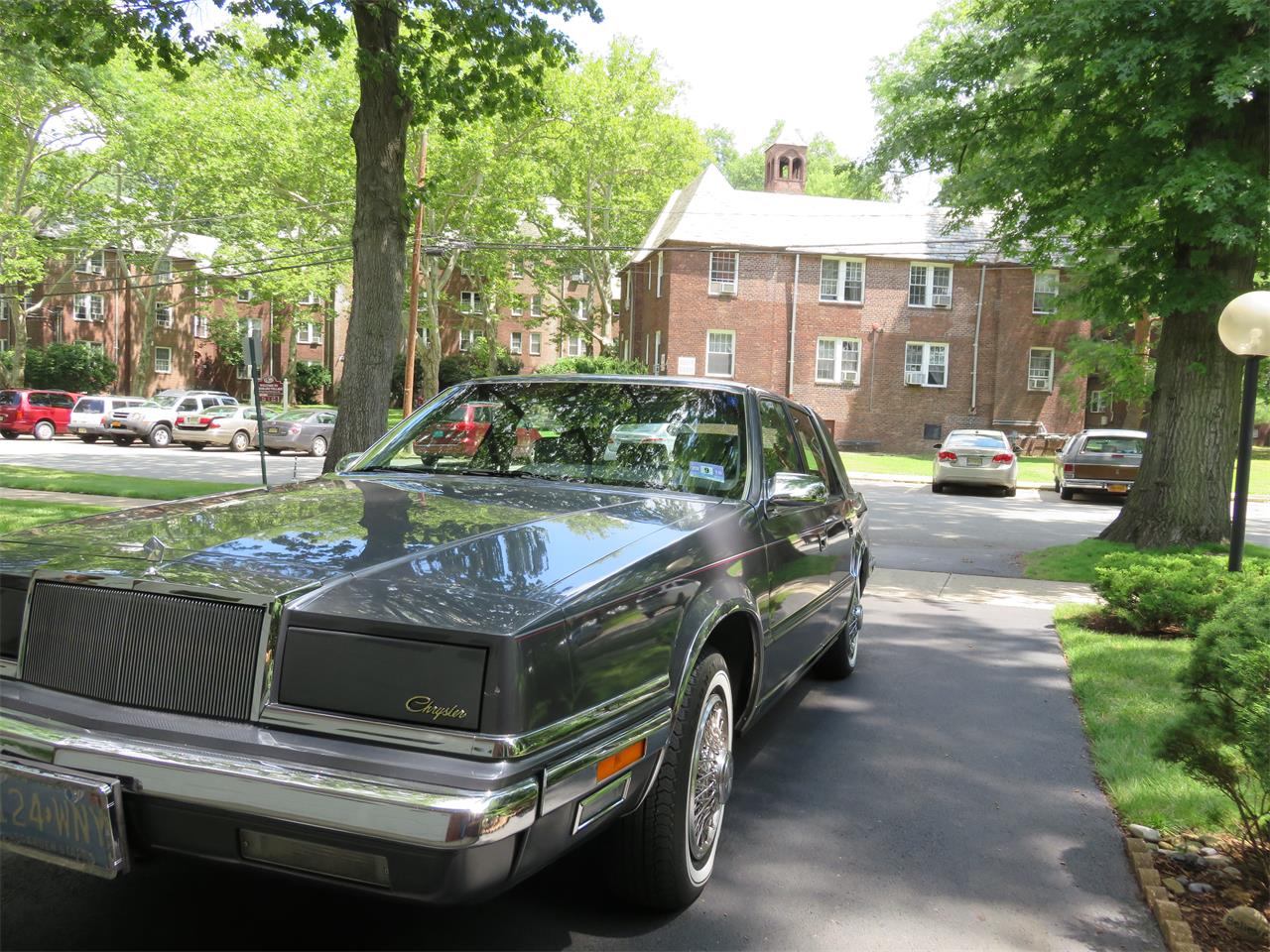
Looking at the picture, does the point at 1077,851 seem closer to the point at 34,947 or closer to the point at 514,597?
the point at 514,597

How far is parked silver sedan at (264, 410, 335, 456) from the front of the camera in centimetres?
3050

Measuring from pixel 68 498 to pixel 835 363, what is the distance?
96.8ft

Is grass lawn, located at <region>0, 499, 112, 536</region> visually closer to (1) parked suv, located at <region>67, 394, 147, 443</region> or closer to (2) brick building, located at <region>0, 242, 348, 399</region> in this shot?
(1) parked suv, located at <region>67, 394, 147, 443</region>

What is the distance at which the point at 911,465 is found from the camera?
32.2 m

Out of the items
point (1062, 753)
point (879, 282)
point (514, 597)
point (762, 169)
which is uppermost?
point (762, 169)

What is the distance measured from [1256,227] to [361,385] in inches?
380

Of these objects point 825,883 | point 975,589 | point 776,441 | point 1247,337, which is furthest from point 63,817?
point 975,589

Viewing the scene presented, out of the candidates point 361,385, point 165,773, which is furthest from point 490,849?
point 361,385

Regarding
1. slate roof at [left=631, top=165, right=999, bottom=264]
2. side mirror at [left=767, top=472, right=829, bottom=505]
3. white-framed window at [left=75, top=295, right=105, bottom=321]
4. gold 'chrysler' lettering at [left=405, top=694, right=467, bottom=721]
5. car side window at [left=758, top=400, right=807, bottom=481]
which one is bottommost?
gold 'chrysler' lettering at [left=405, top=694, right=467, bottom=721]

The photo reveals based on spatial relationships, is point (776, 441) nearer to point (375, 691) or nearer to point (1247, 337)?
point (375, 691)

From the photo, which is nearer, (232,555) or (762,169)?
(232,555)

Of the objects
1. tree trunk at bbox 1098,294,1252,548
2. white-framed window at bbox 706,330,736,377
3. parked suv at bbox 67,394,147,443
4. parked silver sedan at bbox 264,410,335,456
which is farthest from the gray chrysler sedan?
white-framed window at bbox 706,330,736,377

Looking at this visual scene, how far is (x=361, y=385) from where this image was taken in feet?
36.3

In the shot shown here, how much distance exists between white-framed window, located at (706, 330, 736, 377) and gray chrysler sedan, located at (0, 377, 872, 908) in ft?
116
